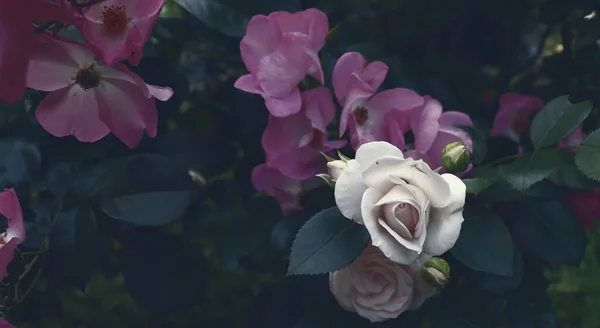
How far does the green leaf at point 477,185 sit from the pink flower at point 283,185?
0.64 feet

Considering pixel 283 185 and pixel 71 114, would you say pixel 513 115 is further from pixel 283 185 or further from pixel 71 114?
pixel 71 114

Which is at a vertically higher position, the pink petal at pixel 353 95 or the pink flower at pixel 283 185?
the pink petal at pixel 353 95

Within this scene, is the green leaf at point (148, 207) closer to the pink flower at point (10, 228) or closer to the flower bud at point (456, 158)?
the pink flower at point (10, 228)

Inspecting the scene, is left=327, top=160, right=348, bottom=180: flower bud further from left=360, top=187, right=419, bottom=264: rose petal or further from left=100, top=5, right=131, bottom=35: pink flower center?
left=100, top=5, right=131, bottom=35: pink flower center

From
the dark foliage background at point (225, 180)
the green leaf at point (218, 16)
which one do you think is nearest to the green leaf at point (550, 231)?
the dark foliage background at point (225, 180)

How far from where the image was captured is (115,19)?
0.57 meters

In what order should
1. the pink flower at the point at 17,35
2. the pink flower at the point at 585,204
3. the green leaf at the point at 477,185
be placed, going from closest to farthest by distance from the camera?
the pink flower at the point at 17,35
the green leaf at the point at 477,185
the pink flower at the point at 585,204

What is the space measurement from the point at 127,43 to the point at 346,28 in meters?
0.44

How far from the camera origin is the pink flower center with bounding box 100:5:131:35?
0.56 m

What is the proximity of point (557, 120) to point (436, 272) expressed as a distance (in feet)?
0.81

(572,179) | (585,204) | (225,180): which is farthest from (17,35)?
(585,204)

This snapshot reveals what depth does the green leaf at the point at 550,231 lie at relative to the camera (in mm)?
735

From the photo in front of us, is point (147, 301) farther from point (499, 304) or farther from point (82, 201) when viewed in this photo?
point (499, 304)

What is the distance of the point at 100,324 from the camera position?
102cm
